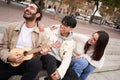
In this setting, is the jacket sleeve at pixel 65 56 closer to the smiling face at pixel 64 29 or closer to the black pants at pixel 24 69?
the smiling face at pixel 64 29

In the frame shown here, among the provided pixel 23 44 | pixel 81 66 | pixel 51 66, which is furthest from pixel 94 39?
pixel 23 44

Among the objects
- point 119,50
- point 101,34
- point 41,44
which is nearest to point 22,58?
point 41,44

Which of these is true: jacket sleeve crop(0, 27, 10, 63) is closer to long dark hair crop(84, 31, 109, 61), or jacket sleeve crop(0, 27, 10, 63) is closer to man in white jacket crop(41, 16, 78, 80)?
man in white jacket crop(41, 16, 78, 80)

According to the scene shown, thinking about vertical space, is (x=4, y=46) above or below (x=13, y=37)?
below

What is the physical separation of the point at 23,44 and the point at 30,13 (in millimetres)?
516

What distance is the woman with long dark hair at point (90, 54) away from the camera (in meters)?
4.48

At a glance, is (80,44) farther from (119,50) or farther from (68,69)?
(119,50)

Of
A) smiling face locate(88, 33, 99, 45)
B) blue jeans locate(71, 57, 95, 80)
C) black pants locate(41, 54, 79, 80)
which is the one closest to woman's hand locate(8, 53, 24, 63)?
black pants locate(41, 54, 79, 80)

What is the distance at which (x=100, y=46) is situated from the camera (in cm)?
452

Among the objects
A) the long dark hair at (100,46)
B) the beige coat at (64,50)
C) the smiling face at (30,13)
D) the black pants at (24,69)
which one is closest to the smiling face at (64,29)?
the beige coat at (64,50)

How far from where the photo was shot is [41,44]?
4.14 metres

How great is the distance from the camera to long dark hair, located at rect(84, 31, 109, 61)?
176 inches

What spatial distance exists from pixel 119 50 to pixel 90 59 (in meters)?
7.08

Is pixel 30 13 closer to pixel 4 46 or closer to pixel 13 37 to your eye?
pixel 13 37
